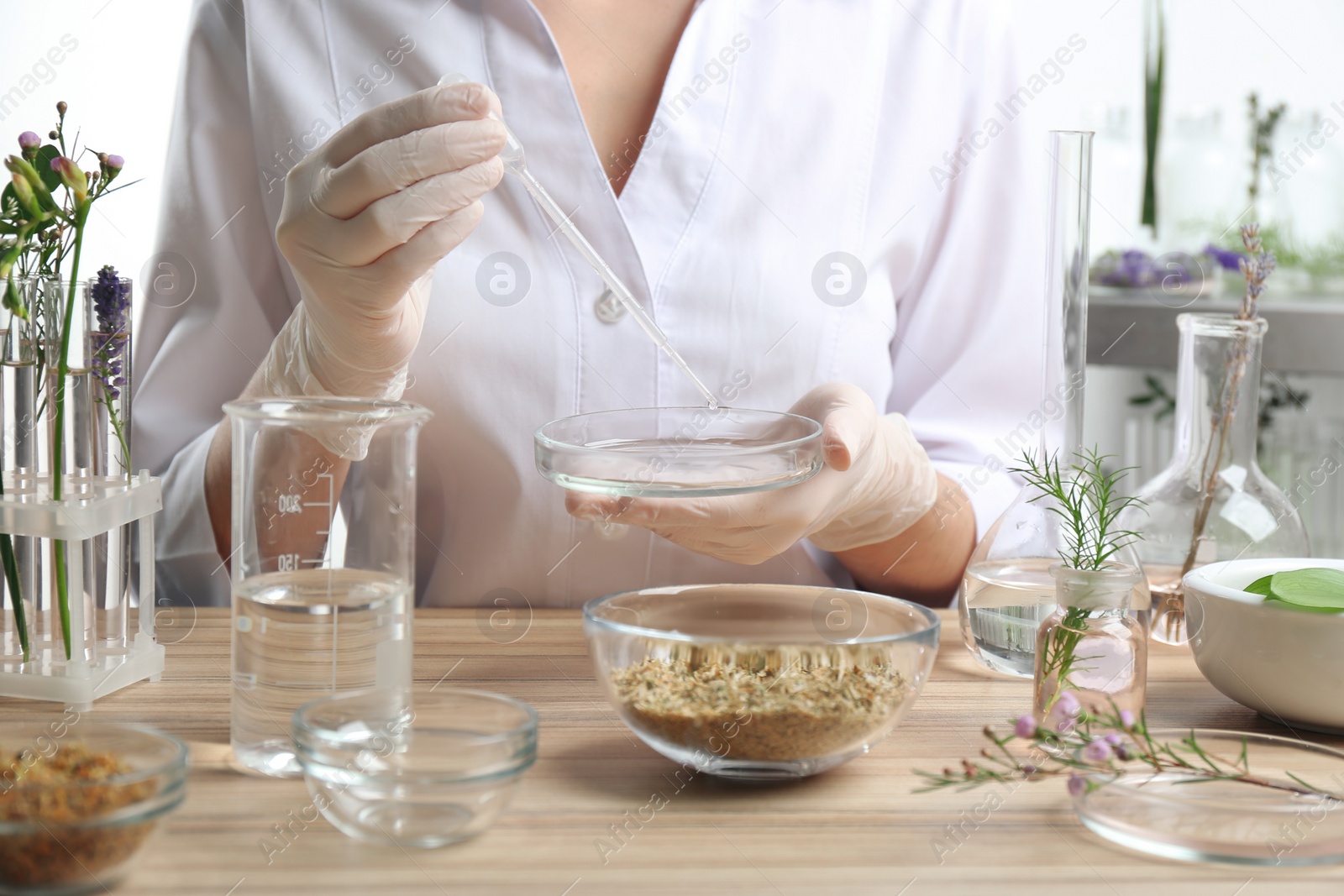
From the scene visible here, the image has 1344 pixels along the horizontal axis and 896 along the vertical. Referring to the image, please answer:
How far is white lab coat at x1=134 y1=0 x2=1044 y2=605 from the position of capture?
102 centimetres

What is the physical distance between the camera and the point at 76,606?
2.26 feet

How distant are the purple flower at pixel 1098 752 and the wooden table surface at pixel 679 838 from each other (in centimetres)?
3

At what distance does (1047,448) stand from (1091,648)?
193 mm

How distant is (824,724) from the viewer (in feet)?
1.80

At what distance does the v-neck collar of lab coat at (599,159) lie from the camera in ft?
3.29

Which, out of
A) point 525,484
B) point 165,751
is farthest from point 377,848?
point 525,484

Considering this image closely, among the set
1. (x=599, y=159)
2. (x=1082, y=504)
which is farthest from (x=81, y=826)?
(x=599, y=159)

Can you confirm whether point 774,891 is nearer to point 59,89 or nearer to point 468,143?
point 468,143

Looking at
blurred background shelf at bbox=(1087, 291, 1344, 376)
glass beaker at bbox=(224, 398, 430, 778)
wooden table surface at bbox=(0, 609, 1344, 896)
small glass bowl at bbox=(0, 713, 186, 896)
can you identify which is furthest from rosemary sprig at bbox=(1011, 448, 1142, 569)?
blurred background shelf at bbox=(1087, 291, 1344, 376)

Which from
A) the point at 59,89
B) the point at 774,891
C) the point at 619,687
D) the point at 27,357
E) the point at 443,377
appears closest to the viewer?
the point at 774,891

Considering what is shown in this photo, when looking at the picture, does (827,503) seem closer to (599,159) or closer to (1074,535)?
(1074,535)

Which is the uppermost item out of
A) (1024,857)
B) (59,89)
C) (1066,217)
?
(59,89)

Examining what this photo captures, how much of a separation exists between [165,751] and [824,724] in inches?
12.0

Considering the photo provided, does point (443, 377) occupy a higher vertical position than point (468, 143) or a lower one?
lower
